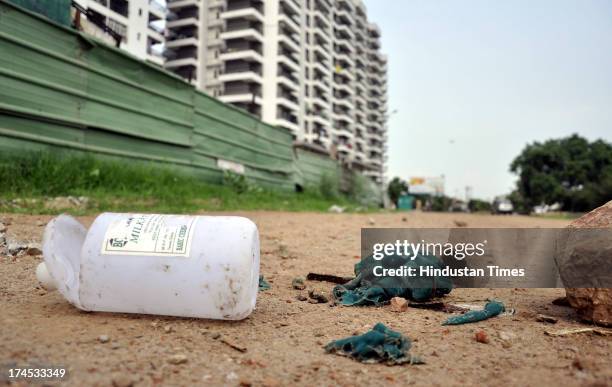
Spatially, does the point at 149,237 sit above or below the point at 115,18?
below

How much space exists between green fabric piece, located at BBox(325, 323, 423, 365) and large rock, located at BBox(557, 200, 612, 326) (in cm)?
89

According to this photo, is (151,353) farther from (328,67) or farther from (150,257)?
(328,67)

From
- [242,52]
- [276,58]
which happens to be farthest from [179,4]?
[276,58]

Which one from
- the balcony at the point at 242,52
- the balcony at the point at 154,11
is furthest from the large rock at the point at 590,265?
the balcony at the point at 242,52

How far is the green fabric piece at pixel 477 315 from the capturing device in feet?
6.10

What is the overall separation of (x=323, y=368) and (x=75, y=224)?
3.93 feet

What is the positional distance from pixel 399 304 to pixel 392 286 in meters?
0.19

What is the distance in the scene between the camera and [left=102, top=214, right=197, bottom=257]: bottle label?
1.64 m

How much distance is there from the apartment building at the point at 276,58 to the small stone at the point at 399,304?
30.0m

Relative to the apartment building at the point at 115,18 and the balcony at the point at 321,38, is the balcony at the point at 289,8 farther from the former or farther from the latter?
the apartment building at the point at 115,18

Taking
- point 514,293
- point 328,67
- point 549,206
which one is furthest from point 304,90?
point 514,293

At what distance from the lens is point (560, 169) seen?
39312 millimetres

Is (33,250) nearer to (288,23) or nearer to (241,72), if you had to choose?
(241,72)

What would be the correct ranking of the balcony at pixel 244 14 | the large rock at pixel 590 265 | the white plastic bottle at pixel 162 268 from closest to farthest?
the white plastic bottle at pixel 162 268
the large rock at pixel 590 265
the balcony at pixel 244 14
